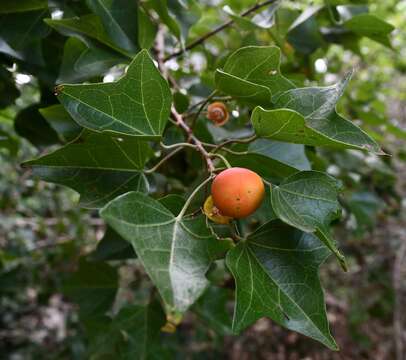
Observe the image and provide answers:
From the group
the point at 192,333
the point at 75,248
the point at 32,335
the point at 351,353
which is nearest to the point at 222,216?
the point at 75,248

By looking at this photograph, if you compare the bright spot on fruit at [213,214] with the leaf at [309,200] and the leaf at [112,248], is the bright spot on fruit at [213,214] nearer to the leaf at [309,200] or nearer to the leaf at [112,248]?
the leaf at [309,200]

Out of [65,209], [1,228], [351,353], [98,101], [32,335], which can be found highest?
[98,101]

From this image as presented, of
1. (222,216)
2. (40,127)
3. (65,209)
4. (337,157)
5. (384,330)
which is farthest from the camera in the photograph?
(384,330)

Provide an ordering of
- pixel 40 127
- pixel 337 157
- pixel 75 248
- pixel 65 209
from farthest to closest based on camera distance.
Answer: pixel 65 209 → pixel 75 248 → pixel 337 157 → pixel 40 127

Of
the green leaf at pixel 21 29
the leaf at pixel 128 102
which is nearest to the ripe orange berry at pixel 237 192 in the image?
the leaf at pixel 128 102

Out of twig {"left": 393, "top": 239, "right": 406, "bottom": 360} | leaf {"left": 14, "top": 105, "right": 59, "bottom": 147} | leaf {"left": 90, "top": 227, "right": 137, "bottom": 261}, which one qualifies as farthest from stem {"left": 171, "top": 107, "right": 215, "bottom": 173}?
twig {"left": 393, "top": 239, "right": 406, "bottom": 360}

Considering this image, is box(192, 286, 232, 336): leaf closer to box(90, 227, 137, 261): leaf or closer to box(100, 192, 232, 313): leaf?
box(90, 227, 137, 261): leaf

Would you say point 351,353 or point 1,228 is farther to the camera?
point 351,353

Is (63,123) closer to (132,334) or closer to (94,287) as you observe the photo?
(132,334)

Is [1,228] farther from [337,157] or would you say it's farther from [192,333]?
[337,157]
